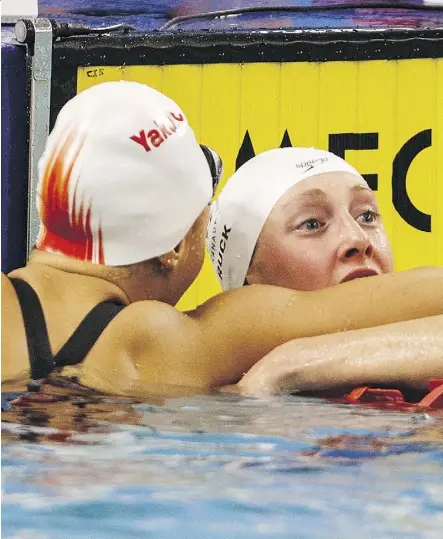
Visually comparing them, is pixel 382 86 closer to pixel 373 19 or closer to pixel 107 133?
pixel 107 133

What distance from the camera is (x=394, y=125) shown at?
5027mm

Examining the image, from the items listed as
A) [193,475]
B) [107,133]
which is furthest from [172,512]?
[107,133]

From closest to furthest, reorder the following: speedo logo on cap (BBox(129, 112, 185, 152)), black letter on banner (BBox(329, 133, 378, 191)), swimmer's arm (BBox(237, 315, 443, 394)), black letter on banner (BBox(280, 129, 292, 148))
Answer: swimmer's arm (BBox(237, 315, 443, 394)) → speedo logo on cap (BBox(129, 112, 185, 152)) → black letter on banner (BBox(329, 133, 378, 191)) → black letter on banner (BBox(280, 129, 292, 148))

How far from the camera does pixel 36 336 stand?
2.19 m

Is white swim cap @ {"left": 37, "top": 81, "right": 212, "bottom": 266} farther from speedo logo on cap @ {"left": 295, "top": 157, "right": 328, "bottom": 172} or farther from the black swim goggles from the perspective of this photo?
speedo logo on cap @ {"left": 295, "top": 157, "right": 328, "bottom": 172}

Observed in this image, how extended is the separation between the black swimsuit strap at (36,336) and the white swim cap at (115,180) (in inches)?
12.6

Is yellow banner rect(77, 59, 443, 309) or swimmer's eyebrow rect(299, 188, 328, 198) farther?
yellow banner rect(77, 59, 443, 309)

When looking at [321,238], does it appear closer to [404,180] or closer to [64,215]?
[64,215]

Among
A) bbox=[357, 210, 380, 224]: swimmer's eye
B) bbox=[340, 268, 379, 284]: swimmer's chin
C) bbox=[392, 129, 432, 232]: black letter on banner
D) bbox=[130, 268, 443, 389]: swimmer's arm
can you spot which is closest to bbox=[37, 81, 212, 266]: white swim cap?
bbox=[130, 268, 443, 389]: swimmer's arm

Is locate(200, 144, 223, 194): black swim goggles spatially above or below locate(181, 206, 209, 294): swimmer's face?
above

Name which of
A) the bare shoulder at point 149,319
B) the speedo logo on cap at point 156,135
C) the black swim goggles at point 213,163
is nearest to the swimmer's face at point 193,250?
the black swim goggles at point 213,163

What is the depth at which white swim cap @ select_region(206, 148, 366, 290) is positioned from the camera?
131 inches

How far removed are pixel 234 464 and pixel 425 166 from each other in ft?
12.1

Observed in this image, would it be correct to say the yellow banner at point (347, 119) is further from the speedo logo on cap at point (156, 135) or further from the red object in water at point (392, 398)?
the red object in water at point (392, 398)
